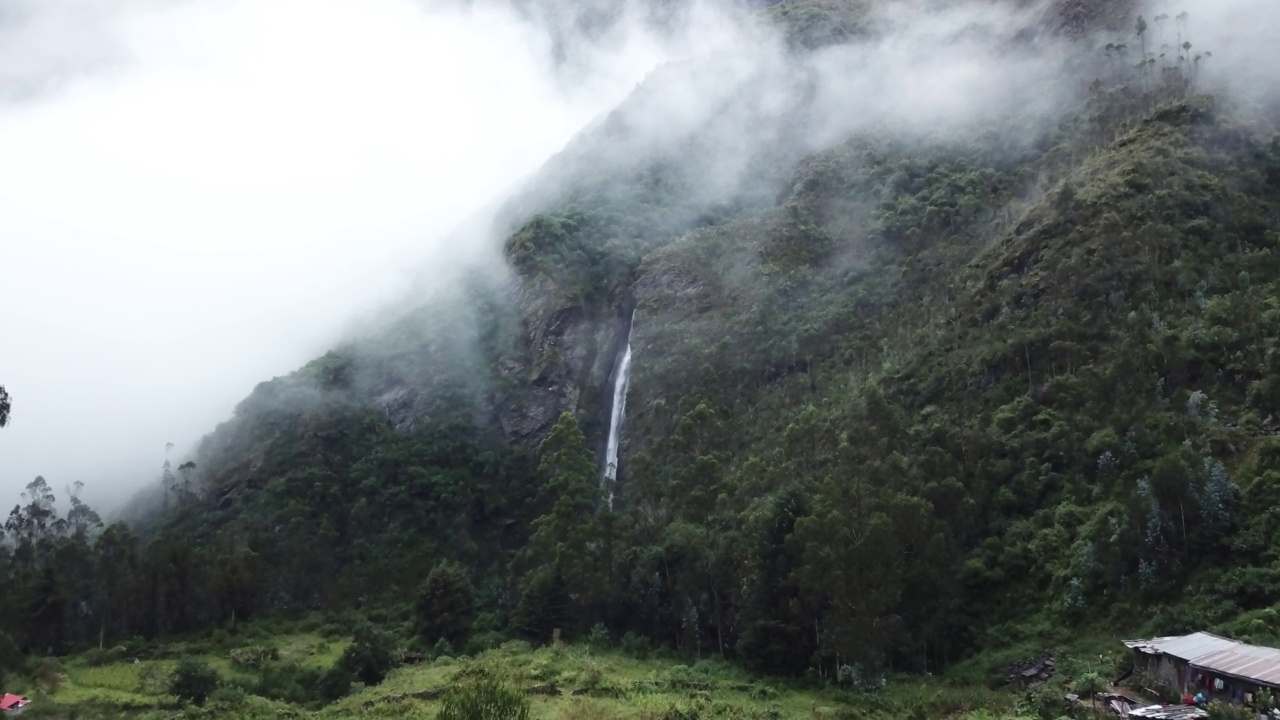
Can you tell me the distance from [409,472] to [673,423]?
2321cm

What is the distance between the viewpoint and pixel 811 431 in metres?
55.2

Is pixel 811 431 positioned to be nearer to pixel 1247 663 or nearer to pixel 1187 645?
pixel 1187 645

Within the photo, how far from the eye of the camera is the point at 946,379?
178 ft

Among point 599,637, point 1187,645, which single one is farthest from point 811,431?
point 1187,645

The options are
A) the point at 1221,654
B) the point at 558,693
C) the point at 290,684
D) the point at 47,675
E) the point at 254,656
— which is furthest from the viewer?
the point at 254,656

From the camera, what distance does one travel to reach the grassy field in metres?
34.6

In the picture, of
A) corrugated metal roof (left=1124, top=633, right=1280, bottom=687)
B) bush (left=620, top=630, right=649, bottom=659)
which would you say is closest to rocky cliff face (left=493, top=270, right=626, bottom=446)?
bush (left=620, top=630, right=649, bottom=659)

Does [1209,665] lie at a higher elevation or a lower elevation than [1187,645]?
lower

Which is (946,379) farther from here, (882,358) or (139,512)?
(139,512)

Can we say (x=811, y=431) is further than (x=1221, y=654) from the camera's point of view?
Yes

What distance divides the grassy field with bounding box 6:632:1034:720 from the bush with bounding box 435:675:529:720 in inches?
258

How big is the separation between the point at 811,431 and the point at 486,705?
36.5 metres

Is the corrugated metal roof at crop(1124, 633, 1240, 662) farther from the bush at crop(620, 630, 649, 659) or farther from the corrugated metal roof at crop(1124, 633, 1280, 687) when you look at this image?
the bush at crop(620, 630, 649, 659)

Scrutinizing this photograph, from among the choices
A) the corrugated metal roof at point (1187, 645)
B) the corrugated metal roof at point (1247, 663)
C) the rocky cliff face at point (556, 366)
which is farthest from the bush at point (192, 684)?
the corrugated metal roof at point (1247, 663)
